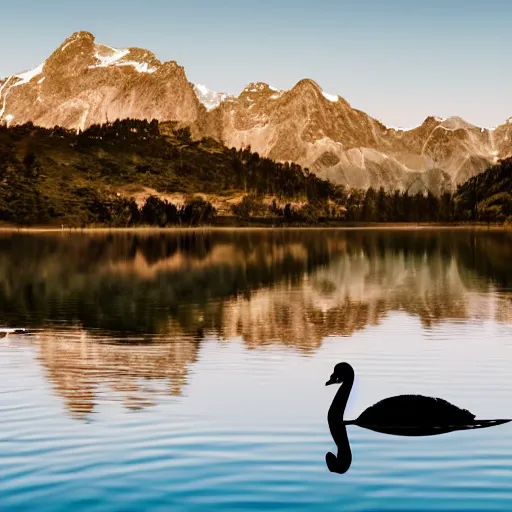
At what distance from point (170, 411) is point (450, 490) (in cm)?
1158

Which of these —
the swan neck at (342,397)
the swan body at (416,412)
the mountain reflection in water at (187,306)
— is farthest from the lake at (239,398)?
the swan neck at (342,397)

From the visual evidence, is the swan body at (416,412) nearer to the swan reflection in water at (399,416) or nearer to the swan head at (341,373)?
the swan reflection in water at (399,416)

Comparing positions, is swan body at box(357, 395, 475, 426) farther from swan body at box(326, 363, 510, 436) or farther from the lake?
the lake

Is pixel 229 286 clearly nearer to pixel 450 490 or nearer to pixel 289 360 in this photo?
pixel 289 360

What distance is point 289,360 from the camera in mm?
46250

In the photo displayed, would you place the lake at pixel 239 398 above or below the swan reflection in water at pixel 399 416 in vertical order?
below

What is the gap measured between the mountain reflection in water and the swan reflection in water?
7.64m

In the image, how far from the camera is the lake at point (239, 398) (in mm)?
23547

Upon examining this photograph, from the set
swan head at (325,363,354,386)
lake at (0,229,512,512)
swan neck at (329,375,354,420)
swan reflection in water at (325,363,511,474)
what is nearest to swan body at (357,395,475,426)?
swan reflection in water at (325,363,511,474)

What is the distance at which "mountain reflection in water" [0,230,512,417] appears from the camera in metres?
43.9

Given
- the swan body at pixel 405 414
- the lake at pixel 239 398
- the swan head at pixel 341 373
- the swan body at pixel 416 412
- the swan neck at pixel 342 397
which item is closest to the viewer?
the lake at pixel 239 398

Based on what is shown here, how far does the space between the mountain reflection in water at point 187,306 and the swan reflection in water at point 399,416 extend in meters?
7.64

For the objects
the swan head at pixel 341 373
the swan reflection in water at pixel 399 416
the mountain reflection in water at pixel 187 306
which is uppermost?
the swan head at pixel 341 373

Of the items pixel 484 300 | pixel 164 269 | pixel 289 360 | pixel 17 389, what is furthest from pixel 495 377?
pixel 164 269
